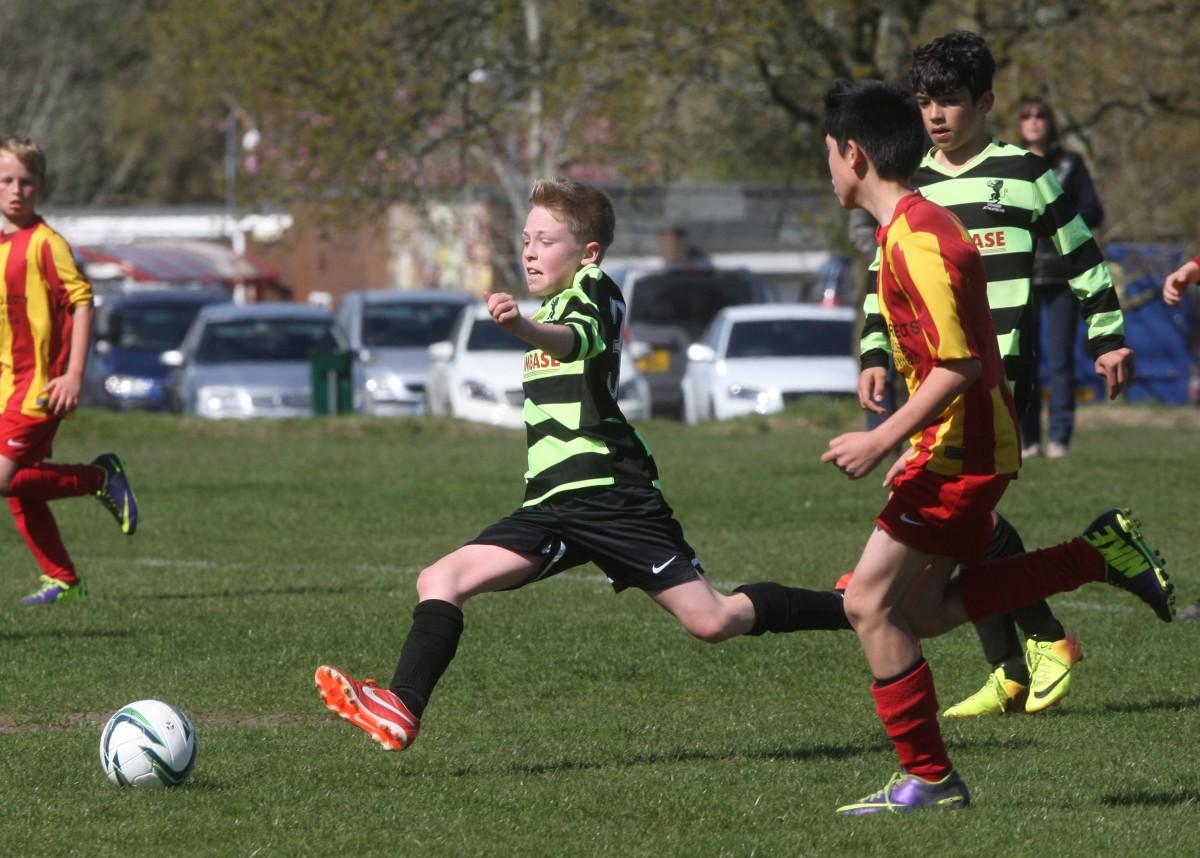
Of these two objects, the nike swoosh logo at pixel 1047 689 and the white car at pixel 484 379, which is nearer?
the nike swoosh logo at pixel 1047 689

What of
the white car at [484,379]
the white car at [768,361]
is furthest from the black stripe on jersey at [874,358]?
the white car at [768,361]

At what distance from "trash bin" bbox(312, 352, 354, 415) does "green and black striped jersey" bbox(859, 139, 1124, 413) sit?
15.5m

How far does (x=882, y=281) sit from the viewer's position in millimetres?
4824

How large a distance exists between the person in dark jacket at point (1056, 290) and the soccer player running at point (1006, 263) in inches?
187

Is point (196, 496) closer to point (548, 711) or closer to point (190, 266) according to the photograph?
point (548, 711)

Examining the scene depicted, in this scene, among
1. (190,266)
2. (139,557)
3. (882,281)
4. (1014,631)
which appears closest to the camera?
(882,281)

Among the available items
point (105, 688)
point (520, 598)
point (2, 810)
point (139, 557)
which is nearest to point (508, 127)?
point (139, 557)

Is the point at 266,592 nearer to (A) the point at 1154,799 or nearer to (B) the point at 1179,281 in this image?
(B) the point at 1179,281

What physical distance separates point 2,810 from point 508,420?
16204 millimetres

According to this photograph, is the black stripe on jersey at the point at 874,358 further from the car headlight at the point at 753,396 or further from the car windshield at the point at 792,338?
the car windshield at the point at 792,338

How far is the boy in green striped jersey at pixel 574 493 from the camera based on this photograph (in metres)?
5.48

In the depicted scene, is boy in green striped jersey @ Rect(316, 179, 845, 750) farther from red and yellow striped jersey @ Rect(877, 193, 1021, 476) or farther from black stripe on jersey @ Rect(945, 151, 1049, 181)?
black stripe on jersey @ Rect(945, 151, 1049, 181)

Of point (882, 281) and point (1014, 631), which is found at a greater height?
point (882, 281)

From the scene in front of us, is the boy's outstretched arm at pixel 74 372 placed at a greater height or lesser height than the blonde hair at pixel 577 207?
lesser
